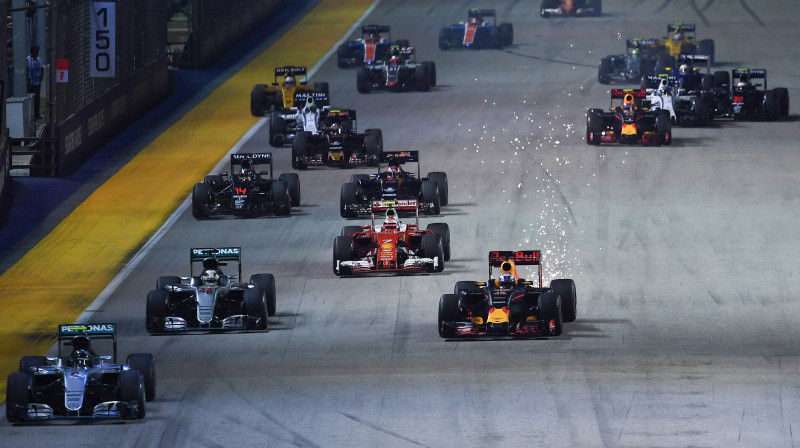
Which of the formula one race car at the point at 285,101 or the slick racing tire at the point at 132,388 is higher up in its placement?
the formula one race car at the point at 285,101

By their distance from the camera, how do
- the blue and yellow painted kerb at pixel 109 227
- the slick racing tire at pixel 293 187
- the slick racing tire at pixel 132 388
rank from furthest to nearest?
the slick racing tire at pixel 293 187, the blue and yellow painted kerb at pixel 109 227, the slick racing tire at pixel 132 388

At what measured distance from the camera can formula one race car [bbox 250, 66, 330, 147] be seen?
53125mm

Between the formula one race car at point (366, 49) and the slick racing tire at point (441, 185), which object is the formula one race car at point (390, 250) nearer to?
the slick racing tire at point (441, 185)

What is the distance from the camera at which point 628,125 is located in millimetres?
51875

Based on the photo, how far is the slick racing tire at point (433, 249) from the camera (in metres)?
35.5

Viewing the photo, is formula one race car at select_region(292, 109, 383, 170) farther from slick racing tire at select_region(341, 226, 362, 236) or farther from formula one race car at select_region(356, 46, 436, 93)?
formula one race car at select_region(356, 46, 436, 93)

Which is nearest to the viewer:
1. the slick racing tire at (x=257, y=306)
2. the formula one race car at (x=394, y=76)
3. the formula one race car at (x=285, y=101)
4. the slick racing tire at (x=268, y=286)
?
the slick racing tire at (x=257, y=306)

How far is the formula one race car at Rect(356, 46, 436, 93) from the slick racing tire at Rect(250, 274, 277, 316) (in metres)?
32.4

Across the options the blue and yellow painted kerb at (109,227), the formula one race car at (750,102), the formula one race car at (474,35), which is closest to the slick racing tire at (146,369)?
the blue and yellow painted kerb at (109,227)

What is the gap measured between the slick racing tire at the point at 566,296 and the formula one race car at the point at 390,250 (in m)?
4.88

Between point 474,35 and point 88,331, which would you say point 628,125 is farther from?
point 88,331

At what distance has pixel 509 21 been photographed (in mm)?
83625

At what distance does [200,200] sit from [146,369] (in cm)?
1600

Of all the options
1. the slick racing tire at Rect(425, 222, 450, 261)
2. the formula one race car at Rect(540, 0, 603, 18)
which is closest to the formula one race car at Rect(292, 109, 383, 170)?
the slick racing tire at Rect(425, 222, 450, 261)
